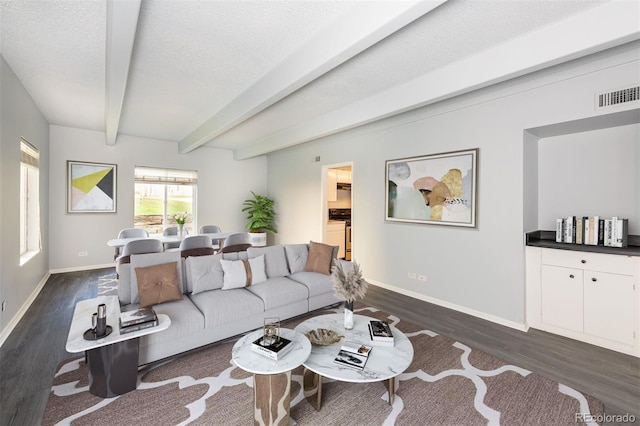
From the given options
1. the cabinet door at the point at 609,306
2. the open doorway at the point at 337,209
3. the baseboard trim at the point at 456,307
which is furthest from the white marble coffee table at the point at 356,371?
the open doorway at the point at 337,209

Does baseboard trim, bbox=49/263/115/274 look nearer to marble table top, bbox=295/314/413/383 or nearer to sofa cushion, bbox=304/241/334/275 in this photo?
sofa cushion, bbox=304/241/334/275

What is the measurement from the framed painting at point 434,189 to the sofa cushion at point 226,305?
8.63ft

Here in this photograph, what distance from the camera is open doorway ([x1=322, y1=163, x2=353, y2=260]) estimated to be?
239 inches

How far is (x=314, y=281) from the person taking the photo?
139 inches

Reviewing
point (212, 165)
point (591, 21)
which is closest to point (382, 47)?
point (591, 21)

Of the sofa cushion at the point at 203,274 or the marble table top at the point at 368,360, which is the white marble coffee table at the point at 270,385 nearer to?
the marble table top at the point at 368,360

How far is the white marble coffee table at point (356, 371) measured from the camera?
1775 millimetres

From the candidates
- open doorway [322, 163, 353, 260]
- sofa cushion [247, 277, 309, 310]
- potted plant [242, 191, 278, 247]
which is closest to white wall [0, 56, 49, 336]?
sofa cushion [247, 277, 309, 310]

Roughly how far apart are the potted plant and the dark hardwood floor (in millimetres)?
3900

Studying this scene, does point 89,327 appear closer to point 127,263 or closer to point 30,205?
point 127,263

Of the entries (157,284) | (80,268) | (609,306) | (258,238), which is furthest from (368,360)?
(80,268)

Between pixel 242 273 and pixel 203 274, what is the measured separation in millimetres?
416

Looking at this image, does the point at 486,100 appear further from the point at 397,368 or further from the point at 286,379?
the point at 286,379

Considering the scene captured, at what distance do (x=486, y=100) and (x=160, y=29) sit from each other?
356cm
